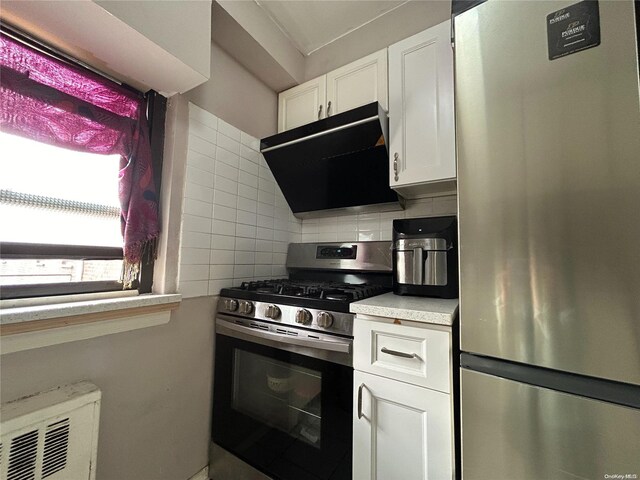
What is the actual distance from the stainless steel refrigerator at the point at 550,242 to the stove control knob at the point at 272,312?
29.3 inches

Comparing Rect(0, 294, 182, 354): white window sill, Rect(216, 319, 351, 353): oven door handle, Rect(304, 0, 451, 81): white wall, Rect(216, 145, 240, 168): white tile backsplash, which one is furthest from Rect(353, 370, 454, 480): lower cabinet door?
Rect(304, 0, 451, 81): white wall

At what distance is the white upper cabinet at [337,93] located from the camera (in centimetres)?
152

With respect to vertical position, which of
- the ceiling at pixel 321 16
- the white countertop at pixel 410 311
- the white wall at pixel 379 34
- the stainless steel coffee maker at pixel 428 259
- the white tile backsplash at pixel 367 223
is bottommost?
the white countertop at pixel 410 311

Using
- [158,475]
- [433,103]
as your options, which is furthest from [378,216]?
[158,475]

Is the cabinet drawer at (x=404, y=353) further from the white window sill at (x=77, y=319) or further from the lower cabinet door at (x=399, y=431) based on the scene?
the white window sill at (x=77, y=319)

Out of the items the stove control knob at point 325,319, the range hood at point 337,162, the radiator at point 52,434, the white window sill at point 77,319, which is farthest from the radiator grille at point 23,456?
the range hood at point 337,162

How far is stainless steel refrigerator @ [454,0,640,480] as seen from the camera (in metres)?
0.62

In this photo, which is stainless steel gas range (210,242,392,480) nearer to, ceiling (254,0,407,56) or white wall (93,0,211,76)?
white wall (93,0,211,76)

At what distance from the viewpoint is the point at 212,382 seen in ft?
4.64

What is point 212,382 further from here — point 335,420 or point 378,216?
point 378,216

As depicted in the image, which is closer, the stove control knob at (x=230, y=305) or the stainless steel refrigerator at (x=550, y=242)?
the stainless steel refrigerator at (x=550, y=242)

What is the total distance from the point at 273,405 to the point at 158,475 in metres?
0.59

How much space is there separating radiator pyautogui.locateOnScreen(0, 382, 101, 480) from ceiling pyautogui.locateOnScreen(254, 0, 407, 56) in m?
2.09

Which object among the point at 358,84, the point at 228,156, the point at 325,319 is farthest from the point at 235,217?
the point at 358,84
